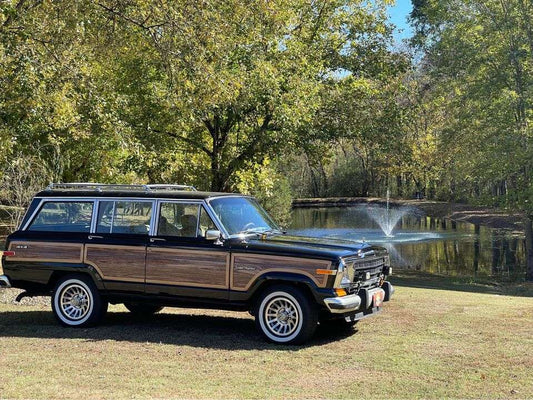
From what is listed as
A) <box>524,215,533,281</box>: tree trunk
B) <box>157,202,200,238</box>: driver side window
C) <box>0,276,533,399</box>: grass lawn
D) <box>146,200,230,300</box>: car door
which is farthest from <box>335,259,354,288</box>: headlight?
<box>524,215,533,281</box>: tree trunk

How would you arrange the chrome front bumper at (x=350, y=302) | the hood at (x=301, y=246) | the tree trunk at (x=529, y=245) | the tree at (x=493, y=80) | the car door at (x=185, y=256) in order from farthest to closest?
1. the tree trunk at (x=529, y=245)
2. the tree at (x=493, y=80)
3. the car door at (x=185, y=256)
4. the hood at (x=301, y=246)
5. the chrome front bumper at (x=350, y=302)

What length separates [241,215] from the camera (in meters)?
9.53

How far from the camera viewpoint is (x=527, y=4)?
1034 inches

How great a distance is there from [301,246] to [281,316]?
3.19 ft

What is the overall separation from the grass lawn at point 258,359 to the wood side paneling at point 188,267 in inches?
31.2

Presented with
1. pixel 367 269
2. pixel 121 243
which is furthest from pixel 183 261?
pixel 367 269

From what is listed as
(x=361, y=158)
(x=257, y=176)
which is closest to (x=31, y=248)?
(x=257, y=176)

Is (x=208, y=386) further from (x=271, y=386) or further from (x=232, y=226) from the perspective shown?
(x=232, y=226)

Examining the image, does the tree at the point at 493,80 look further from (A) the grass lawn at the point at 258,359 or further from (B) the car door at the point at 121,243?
(B) the car door at the point at 121,243

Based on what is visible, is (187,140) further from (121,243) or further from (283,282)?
(283,282)

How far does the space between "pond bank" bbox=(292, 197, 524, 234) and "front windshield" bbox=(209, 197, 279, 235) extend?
91.8ft

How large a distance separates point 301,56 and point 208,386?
617 inches

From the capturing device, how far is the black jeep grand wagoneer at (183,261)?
27.6ft

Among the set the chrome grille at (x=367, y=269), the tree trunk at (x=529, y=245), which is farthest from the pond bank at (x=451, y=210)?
the chrome grille at (x=367, y=269)
